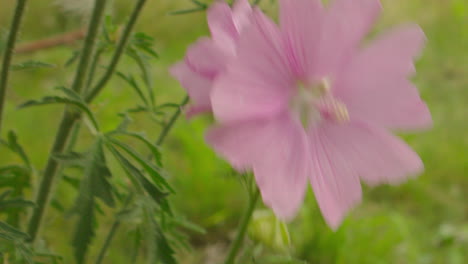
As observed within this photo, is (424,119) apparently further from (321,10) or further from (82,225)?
(82,225)

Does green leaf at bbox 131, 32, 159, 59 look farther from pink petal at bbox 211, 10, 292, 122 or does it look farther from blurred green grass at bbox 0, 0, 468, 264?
pink petal at bbox 211, 10, 292, 122

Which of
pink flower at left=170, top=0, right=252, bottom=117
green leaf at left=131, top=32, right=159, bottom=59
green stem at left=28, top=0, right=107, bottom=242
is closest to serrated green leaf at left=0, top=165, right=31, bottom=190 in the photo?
green stem at left=28, top=0, right=107, bottom=242

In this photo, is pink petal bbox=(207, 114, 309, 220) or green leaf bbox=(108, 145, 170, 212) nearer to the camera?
pink petal bbox=(207, 114, 309, 220)

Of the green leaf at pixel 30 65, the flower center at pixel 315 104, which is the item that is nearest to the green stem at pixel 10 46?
the green leaf at pixel 30 65

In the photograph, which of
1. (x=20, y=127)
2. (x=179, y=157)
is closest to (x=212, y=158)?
(x=179, y=157)

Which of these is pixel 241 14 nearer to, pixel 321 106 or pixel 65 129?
pixel 321 106

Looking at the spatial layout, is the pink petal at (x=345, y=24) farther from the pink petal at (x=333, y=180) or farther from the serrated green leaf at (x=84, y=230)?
the serrated green leaf at (x=84, y=230)
